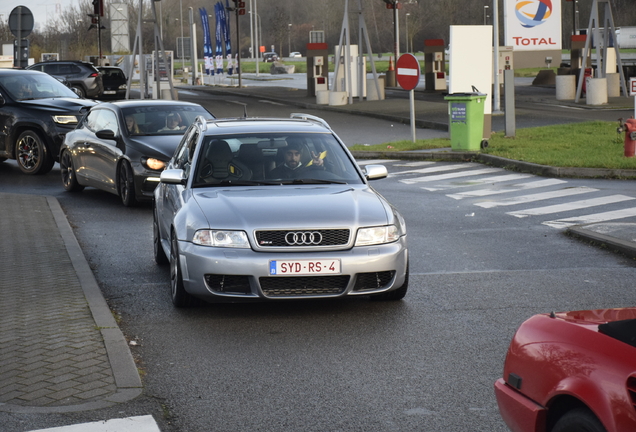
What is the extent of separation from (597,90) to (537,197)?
759 inches

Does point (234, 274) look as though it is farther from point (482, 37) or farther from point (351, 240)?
point (482, 37)

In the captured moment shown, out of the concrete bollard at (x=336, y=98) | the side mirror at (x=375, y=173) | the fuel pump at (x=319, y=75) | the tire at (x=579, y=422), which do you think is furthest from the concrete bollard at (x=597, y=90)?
the tire at (x=579, y=422)

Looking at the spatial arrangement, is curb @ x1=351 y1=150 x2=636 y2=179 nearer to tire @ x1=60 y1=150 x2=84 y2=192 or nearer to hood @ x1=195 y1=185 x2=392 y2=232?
tire @ x1=60 y1=150 x2=84 y2=192

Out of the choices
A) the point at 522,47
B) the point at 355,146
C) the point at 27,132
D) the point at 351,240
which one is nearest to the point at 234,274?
the point at 351,240

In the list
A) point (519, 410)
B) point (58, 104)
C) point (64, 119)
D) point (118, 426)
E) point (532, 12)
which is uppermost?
point (532, 12)

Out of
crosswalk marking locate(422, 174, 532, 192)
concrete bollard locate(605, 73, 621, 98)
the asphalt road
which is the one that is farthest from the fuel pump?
the asphalt road

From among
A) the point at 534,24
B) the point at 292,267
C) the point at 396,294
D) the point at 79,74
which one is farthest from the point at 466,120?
the point at 79,74

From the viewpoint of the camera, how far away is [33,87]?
67.6ft

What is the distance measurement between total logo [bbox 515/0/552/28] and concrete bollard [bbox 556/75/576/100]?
17.2ft

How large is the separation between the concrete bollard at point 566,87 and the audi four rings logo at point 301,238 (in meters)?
30.1

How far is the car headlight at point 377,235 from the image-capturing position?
7.71 meters

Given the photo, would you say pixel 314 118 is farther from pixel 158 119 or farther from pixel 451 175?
pixel 451 175

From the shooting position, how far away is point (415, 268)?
32.5ft

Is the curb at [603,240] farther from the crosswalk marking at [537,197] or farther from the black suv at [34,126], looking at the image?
the black suv at [34,126]
